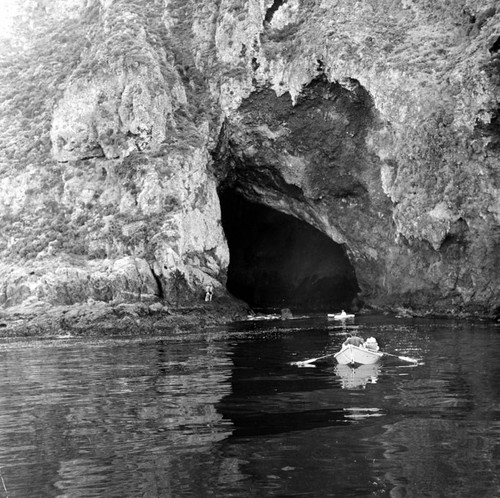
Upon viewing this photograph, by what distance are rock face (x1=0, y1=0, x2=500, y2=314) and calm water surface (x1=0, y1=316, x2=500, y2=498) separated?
64.9 ft

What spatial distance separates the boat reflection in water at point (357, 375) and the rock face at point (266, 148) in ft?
78.4

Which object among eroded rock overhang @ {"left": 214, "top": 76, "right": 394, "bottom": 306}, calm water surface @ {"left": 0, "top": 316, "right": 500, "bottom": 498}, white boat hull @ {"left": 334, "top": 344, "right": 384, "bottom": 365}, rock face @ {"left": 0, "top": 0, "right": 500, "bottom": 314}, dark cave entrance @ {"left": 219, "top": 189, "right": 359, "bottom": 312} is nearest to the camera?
calm water surface @ {"left": 0, "top": 316, "right": 500, "bottom": 498}

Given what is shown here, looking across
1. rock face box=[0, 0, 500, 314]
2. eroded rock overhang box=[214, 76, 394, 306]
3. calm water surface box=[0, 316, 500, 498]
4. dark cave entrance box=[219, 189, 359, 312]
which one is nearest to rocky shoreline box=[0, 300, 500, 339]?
rock face box=[0, 0, 500, 314]

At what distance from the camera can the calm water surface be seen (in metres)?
12.6

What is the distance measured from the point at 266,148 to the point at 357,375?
38.1 meters

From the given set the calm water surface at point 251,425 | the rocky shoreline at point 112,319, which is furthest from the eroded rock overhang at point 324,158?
the calm water surface at point 251,425

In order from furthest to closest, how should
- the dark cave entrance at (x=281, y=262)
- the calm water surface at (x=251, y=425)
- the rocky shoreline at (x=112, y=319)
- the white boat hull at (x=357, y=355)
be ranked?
1. the dark cave entrance at (x=281, y=262)
2. the rocky shoreline at (x=112, y=319)
3. the white boat hull at (x=357, y=355)
4. the calm water surface at (x=251, y=425)

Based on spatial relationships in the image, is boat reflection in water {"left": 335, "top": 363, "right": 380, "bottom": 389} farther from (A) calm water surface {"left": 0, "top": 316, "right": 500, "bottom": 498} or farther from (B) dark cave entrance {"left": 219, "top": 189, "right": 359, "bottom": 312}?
(B) dark cave entrance {"left": 219, "top": 189, "right": 359, "bottom": 312}

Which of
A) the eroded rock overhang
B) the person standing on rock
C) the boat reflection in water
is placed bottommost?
the boat reflection in water

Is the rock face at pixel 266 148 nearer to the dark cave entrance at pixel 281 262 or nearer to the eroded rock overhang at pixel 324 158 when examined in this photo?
Answer: the eroded rock overhang at pixel 324 158

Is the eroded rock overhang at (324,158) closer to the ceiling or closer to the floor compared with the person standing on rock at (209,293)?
closer to the ceiling

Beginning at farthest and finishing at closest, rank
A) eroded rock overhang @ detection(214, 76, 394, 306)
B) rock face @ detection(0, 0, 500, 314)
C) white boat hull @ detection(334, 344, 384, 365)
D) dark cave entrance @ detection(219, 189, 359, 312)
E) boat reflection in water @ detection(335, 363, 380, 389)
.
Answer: dark cave entrance @ detection(219, 189, 359, 312) < eroded rock overhang @ detection(214, 76, 394, 306) < rock face @ detection(0, 0, 500, 314) < white boat hull @ detection(334, 344, 384, 365) < boat reflection in water @ detection(335, 363, 380, 389)

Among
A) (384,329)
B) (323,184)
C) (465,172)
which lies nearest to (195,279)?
(323,184)

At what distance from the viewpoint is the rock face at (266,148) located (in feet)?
165
